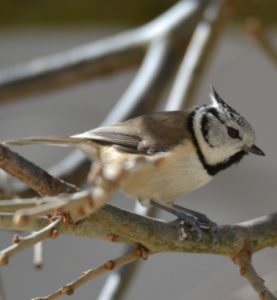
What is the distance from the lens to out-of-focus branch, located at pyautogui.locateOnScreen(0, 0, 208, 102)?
381 centimetres

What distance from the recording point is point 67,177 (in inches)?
119

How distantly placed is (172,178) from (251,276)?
0.73 m

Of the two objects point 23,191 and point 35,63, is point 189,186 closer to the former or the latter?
point 23,191

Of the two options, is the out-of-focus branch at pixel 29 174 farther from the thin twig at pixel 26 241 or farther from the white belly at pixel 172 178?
the white belly at pixel 172 178

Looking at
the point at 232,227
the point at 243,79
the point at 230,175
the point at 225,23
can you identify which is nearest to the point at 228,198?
the point at 230,175

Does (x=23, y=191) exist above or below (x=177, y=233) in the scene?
above

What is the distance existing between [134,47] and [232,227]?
Answer: 2.16 m

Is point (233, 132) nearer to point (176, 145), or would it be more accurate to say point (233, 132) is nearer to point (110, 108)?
point (176, 145)

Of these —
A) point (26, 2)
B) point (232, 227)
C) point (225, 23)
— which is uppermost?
point (26, 2)

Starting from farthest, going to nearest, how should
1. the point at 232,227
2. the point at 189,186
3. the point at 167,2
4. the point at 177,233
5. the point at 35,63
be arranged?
the point at 167,2 < the point at 35,63 < the point at 189,186 < the point at 232,227 < the point at 177,233

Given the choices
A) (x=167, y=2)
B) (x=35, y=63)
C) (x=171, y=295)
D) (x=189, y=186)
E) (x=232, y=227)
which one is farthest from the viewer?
(x=171, y=295)

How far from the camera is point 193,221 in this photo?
227 cm

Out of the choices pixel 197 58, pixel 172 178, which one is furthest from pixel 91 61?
pixel 172 178

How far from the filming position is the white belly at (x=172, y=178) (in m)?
2.46
